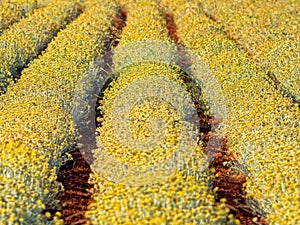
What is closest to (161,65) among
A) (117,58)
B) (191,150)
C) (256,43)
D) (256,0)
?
(117,58)

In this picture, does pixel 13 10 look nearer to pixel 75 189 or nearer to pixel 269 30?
pixel 269 30

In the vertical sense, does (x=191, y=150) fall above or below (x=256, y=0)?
below

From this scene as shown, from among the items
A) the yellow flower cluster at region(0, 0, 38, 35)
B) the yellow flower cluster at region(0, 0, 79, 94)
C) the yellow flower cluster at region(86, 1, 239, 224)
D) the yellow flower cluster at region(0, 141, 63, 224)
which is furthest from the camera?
the yellow flower cluster at region(0, 0, 38, 35)

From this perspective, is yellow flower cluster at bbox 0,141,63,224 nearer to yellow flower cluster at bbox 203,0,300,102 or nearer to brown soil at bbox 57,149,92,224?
brown soil at bbox 57,149,92,224

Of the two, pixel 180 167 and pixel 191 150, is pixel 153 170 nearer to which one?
pixel 180 167

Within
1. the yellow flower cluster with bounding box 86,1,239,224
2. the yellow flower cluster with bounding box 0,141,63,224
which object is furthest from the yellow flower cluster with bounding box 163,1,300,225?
the yellow flower cluster with bounding box 0,141,63,224

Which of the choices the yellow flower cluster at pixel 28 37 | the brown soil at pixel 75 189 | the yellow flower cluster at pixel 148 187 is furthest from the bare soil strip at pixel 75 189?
the yellow flower cluster at pixel 28 37

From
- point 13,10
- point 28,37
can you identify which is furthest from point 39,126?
point 13,10
